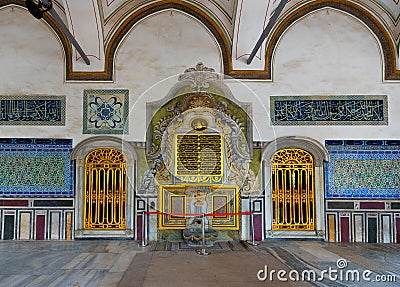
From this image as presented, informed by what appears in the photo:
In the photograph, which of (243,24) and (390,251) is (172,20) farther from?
(390,251)

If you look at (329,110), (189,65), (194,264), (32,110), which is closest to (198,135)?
(189,65)

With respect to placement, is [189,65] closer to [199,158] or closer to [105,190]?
[199,158]

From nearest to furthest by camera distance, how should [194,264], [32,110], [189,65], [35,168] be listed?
[194,264] < [35,168] < [32,110] < [189,65]

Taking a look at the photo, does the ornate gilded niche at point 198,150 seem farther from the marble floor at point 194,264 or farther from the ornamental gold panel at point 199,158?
the marble floor at point 194,264

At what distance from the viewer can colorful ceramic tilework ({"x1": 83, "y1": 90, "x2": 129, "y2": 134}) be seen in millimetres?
7320

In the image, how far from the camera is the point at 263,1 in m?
6.95

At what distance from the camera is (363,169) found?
7.25 metres

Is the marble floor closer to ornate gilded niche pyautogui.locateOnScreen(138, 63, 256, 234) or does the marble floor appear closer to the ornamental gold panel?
ornate gilded niche pyautogui.locateOnScreen(138, 63, 256, 234)

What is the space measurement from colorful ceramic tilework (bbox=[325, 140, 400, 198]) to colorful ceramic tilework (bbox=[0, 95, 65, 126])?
4.80 m

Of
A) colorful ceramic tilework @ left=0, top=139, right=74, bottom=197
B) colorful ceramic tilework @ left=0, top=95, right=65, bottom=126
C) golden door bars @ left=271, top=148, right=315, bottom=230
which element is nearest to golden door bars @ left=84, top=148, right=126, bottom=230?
colorful ceramic tilework @ left=0, top=139, right=74, bottom=197

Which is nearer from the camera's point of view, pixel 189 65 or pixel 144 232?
pixel 144 232

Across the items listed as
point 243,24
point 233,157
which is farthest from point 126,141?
point 243,24

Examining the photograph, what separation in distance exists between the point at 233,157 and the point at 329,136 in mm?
1743

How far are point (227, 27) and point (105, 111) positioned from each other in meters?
2.70
